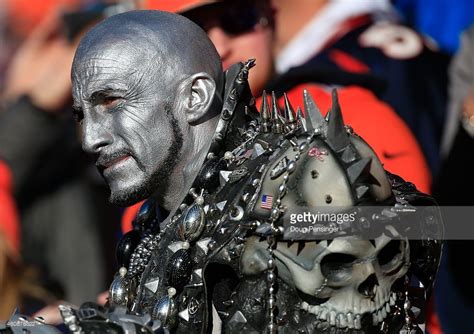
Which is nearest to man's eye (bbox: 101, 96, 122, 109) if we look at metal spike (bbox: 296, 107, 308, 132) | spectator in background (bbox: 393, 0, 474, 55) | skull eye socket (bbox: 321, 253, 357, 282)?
metal spike (bbox: 296, 107, 308, 132)

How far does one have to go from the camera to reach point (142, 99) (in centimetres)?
320

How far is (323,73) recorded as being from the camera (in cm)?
511

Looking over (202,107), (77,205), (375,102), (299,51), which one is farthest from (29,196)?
(202,107)

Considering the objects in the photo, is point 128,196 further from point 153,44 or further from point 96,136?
point 153,44

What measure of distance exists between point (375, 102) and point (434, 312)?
0.82 m

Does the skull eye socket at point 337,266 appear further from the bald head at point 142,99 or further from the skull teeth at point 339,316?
the bald head at point 142,99

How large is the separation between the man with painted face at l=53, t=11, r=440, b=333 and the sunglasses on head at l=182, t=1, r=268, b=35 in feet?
5.30

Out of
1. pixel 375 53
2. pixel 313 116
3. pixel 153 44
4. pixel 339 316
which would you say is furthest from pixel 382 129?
pixel 339 316

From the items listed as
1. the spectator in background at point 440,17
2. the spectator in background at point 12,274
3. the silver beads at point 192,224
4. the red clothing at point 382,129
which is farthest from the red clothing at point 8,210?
the silver beads at point 192,224

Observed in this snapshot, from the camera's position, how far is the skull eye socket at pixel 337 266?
9.32 ft

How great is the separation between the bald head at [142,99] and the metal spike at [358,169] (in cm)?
54

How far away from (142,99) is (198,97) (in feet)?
0.46

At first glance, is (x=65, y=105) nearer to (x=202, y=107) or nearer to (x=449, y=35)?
(x=449, y=35)

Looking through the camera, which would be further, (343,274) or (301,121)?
(301,121)
